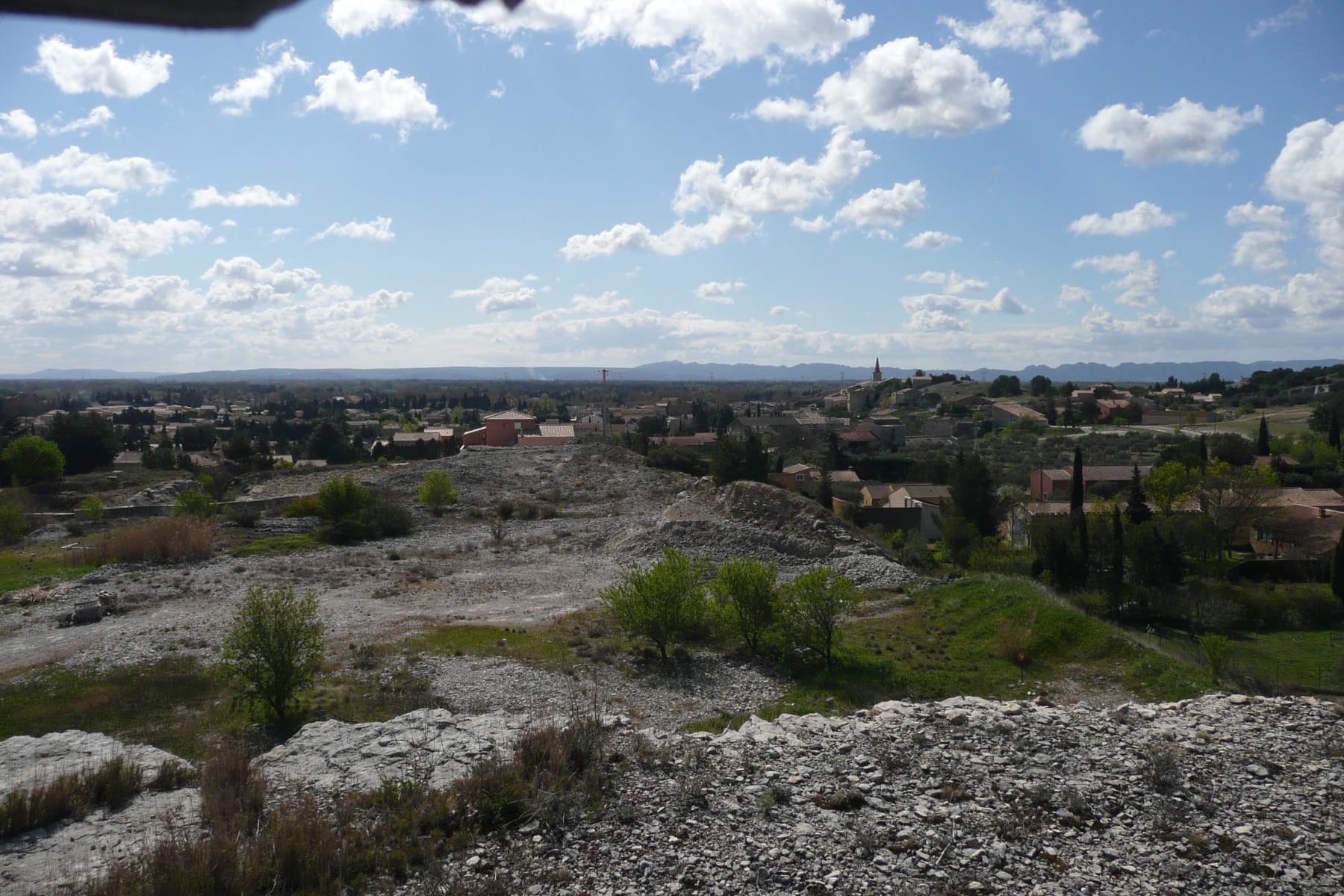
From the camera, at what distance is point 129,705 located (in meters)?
14.0

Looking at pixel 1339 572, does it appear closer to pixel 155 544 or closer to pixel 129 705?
pixel 129 705

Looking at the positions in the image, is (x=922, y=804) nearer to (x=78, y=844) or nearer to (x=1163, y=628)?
(x=78, y=844)

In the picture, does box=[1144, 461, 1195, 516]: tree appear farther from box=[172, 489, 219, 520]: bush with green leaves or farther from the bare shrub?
box=[172, 489, 219, 520]: bush with green leaves

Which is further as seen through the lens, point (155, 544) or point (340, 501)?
point (340, 501)

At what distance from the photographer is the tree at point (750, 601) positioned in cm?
1770

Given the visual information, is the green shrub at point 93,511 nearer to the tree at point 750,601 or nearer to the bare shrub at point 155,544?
the bare shrub at point 155,544

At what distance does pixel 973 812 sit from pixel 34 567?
30431 mm

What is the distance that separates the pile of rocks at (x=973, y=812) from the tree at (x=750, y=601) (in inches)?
268

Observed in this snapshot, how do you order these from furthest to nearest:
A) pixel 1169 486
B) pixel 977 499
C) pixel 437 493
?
pixel 437 493, pixel 977 499, pixel 1169 486

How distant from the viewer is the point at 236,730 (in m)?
12.9

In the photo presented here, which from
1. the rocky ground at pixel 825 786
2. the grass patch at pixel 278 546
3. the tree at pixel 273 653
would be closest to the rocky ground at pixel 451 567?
the grass patch at pixel 278 546

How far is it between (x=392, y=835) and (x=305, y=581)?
19754 mm

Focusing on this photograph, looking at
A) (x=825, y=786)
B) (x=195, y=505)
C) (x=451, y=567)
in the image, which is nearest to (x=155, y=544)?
(x=195, y=505)

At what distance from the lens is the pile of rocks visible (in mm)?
7047
